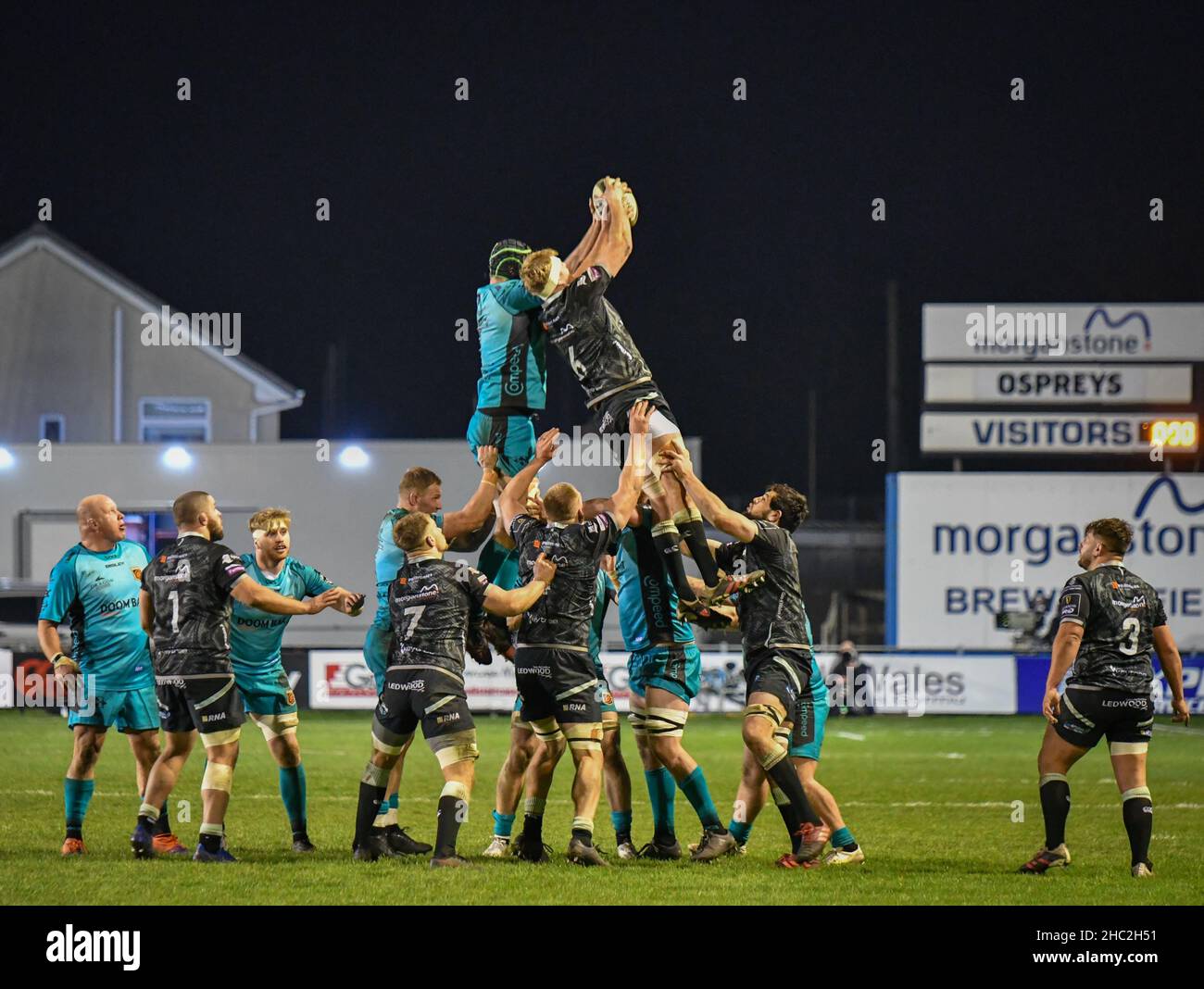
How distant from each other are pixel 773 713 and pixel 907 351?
40.3 metres

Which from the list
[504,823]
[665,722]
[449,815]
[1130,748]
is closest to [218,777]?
[449,815]

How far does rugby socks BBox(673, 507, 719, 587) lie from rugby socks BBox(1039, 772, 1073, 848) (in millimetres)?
2385

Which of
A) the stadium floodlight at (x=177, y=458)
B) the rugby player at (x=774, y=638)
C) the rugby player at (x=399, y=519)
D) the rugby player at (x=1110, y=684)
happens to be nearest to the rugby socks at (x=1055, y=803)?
the rugby player at (x=1110, y=684)

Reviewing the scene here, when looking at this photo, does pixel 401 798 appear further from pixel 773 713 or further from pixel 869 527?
pixel 869 527

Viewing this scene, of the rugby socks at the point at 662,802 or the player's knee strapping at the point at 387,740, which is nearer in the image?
the player's knee strapping at the point at 387,740

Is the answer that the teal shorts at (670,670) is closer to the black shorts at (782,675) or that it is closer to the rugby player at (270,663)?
the black shorts at (782,675)

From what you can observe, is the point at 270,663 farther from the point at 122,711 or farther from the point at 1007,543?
the point at 1007,543

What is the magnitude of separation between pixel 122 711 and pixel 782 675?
4.35 metres

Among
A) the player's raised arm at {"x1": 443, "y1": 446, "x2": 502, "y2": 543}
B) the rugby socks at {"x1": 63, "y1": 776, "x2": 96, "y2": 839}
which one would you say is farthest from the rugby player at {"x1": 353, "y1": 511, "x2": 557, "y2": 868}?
the rugby socks at {"x1": 63, "y1": 776, "x2": 96, "y2": 839}

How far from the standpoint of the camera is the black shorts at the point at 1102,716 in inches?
353

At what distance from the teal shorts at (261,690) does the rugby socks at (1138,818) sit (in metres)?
5.19

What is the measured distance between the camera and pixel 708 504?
30.7ft

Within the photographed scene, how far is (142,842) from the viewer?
30.6ft
